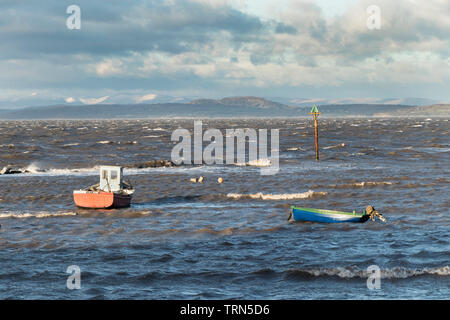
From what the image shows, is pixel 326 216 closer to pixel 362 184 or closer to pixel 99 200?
pixel 99 200

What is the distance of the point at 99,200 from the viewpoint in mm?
42094

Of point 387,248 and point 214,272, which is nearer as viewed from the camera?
point 214,272

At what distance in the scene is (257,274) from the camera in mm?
25578

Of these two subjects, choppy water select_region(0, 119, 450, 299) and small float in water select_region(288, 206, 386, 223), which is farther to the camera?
small float in water select_region(288, 206, 386, 223)

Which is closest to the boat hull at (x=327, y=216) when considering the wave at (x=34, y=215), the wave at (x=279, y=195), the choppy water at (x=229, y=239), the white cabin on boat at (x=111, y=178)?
the choppy water at (x=229, y=239)

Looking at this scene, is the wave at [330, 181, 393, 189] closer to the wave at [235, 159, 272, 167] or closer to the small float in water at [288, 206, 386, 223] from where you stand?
the small float in water at [288, 206, 386, 223]

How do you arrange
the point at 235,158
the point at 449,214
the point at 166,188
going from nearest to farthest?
the point at 449,214
the point at 166,188
the point at 235,158

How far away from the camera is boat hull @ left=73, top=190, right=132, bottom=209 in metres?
41.9

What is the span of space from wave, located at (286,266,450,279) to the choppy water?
3.4 inches

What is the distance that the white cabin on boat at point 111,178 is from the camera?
44594 mm

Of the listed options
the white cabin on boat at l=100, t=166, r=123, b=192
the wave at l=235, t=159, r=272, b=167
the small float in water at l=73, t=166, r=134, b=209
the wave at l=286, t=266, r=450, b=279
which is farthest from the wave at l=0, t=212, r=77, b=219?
the wave at l=235, t=159, r=272, b=167
